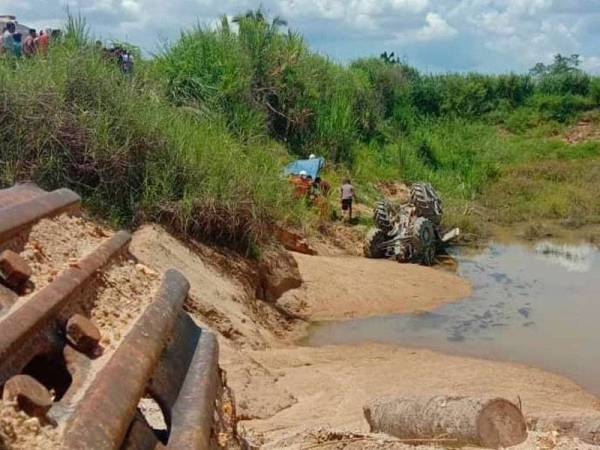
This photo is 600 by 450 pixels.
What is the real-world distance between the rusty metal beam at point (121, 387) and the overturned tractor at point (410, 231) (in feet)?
48.3

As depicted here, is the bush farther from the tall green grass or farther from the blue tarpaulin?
the tall green grass

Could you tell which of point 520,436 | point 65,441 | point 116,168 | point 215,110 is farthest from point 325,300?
point 65,441

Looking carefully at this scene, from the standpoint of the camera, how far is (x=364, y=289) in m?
15.0

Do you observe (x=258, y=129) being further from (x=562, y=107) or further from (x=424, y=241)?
(x=562, y=107)

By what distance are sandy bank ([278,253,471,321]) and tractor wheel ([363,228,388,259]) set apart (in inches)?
32.7

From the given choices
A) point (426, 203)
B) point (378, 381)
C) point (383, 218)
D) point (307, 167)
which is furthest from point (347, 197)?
point (378, 381)

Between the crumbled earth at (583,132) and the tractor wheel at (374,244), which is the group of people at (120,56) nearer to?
the tractor wheel at (374,244)

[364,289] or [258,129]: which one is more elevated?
[258,129]

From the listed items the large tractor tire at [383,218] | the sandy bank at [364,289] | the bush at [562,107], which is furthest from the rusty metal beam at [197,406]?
the bush at [562,107]

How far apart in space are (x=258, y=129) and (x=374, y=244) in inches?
139

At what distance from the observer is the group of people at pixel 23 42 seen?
13.7 metres

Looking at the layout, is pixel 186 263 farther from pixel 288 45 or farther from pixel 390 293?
pixel 288 45

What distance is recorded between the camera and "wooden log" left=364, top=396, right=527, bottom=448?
538cm

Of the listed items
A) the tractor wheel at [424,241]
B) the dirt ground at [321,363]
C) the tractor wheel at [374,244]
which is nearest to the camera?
the dirt ground at [321,363]
